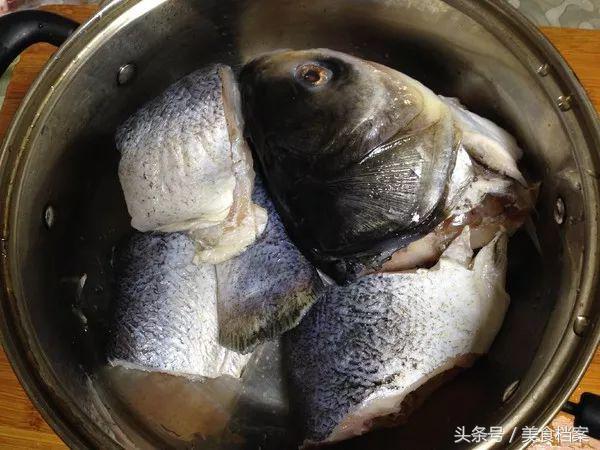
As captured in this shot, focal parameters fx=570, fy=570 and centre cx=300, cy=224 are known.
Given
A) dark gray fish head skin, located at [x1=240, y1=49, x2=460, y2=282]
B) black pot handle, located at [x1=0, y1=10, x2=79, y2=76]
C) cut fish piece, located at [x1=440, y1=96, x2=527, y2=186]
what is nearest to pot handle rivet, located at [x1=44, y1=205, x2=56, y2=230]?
black pot handle, located at [x1=0, y1=10, x2=79, y2=76]

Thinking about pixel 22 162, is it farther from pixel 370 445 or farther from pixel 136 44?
pixel 370 445

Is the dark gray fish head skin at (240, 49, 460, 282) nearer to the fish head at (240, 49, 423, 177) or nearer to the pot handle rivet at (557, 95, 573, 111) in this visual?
the fish head at (240, 49, 423, 177)

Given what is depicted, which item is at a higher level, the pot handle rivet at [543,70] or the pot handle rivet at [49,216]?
the pot handle rivet at [543,70]

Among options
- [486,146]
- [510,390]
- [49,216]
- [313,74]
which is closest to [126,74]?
[49,216]

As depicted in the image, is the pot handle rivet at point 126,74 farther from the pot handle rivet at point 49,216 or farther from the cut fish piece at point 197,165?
the pot handle rivet at point 49,216

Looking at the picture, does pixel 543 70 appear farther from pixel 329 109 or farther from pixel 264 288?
pixel 264 288

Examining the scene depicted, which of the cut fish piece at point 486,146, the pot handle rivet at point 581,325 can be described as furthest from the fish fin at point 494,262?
the pot handle rivet at point 581,325
